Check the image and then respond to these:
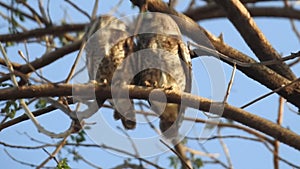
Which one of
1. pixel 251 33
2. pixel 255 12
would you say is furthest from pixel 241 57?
pixel 255 12

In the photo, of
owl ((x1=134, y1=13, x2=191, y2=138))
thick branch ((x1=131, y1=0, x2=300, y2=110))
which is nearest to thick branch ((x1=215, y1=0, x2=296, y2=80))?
thick branch ((x1=131, y1=0, x2=300, y2=110))

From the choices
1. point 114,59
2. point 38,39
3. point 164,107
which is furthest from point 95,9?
point 38,39

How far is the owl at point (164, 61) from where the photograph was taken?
2.26m

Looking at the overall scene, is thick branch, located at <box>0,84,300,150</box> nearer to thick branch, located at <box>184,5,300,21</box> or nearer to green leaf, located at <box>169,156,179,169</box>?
thick branch, located at <box>184,5,300,21</box>

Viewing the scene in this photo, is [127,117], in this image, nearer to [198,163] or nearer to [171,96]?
[171,96]

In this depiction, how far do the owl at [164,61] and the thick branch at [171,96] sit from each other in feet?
1.13

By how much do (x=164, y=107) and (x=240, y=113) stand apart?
384 millimetres

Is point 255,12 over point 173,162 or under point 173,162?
over

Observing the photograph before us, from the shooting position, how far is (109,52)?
233cm

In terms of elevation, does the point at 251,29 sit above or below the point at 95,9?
above

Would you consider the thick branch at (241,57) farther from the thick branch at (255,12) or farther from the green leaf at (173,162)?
the green leaf at (173,162)

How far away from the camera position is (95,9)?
211 cm

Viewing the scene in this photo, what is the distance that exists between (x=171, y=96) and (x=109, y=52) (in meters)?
0.56

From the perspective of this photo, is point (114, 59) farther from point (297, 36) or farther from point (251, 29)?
point (297, 36)
